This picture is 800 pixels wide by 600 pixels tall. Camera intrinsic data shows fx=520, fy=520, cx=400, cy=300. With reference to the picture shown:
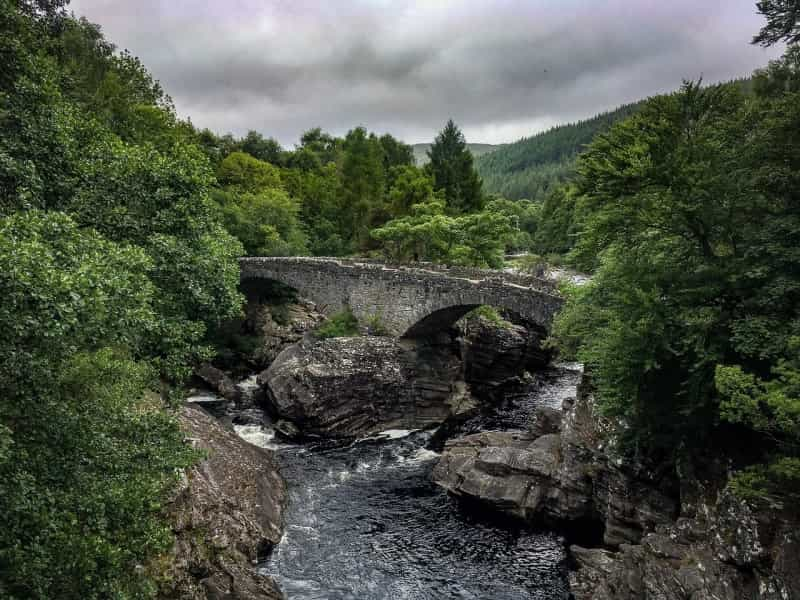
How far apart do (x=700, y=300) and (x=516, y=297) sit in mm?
12496

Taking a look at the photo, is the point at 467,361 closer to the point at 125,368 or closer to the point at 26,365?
the point at 125,368

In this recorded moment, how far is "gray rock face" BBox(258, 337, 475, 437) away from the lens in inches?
1089

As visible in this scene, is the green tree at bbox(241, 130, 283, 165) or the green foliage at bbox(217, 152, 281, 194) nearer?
the green foliage at bbox(217, 152, 281, 194)

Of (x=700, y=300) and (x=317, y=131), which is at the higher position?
(x=317, y=131)

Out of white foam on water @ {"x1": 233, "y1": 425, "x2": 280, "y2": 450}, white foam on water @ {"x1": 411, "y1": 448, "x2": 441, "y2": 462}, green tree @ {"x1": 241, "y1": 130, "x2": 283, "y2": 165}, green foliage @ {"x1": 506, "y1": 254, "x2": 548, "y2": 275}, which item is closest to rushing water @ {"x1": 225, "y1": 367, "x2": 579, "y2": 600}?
white foam on water @ {"x1": 411, "y1": 448, "x2": 441, "y2": 462}

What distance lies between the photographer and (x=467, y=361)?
35.0 m

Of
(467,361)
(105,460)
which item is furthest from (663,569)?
(467,361)

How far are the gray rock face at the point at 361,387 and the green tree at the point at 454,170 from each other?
36.7 m

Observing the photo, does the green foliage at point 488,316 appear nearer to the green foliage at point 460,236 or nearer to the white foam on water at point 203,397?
the green foliage at point 460,236

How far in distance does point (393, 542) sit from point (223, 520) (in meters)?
5.88

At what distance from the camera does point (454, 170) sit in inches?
2618

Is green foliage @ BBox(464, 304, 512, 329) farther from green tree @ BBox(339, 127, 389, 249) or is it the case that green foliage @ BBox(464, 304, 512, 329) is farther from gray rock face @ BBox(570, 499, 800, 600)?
green tree @ BBox(339, 127, 389, 249)

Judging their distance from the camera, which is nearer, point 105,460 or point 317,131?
point 105,460

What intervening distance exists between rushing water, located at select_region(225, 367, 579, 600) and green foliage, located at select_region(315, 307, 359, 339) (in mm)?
10078
